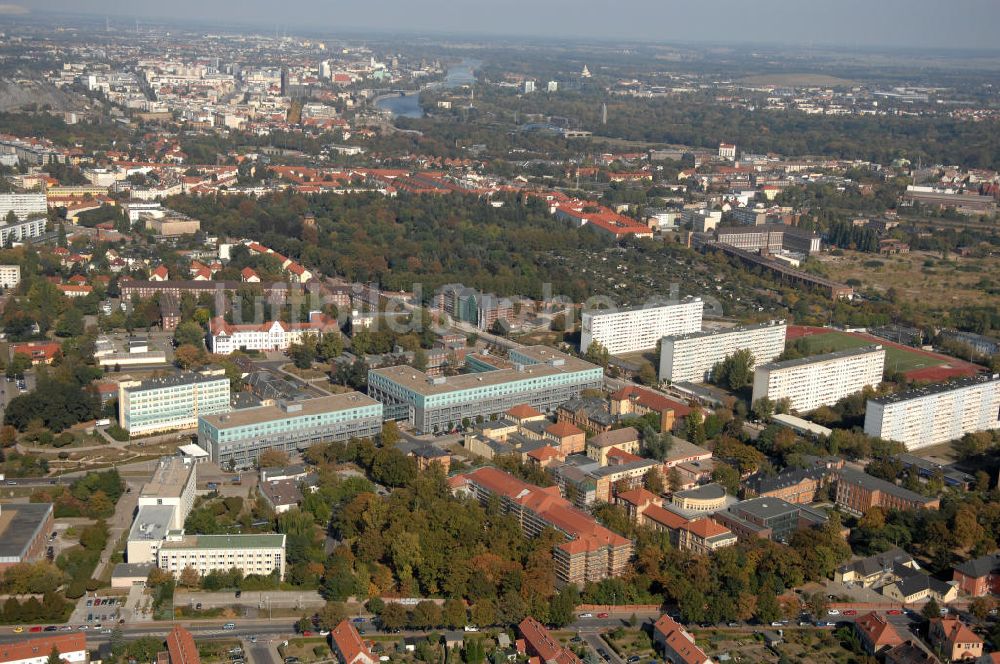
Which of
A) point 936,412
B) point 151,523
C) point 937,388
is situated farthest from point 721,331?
point 151,523

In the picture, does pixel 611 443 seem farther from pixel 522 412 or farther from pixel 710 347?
pixel 710 347

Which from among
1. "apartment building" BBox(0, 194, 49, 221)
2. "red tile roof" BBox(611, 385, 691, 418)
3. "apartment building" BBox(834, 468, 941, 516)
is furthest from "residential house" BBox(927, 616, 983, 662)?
"apartment building" BBox(0, 194, 49, 221)

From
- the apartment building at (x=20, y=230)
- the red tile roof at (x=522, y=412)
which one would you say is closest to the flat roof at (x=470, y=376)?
the red tile roof at (x=522, y=412)

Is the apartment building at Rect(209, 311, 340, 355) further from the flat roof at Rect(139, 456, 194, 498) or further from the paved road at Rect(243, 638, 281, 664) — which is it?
the paved road at Rect(243, 638, 281, 664)

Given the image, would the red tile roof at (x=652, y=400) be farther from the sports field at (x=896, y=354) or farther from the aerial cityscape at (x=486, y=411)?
the sports field at (x=896, y=354)

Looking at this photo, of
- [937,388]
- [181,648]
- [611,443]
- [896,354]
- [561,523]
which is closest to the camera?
[181,648]

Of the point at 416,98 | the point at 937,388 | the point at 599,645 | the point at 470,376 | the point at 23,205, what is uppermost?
the point at 416,98
